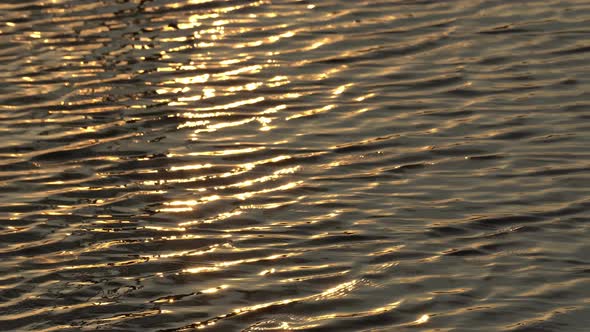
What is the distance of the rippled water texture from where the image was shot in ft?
26.5

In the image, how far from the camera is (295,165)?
10109 millimetres

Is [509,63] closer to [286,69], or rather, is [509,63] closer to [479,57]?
[479,57]

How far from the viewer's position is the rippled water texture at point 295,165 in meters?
8.07

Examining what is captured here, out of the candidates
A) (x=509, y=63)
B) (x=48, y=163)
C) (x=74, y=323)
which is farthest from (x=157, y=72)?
(x=74, y=323)

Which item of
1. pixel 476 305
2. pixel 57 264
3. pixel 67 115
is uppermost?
pixel 67 115

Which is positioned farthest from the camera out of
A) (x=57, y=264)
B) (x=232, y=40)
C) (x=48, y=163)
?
(x=232, y=40)

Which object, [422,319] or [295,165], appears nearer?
[422,319]

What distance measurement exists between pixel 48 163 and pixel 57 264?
1.86 metres

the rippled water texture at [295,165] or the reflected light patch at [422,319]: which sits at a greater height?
the rippled water texture at [295,165]

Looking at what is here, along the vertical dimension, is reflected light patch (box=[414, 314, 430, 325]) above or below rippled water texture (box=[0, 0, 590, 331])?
below

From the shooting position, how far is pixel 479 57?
12.1 m

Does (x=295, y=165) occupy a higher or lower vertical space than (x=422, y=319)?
higher

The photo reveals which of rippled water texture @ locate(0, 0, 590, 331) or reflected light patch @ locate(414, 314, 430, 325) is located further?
rippled water texture @ locate(0, 0, 590, 331)

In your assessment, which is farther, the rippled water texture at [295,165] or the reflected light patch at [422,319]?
the rippled water texture at [295,165]
